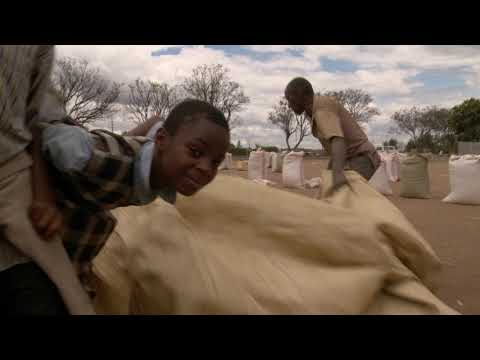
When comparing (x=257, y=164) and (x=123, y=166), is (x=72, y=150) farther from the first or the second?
(x=257, y=164)

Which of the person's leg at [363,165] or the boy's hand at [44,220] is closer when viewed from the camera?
the boy's hand at [44,220]

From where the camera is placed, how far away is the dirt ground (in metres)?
2.50

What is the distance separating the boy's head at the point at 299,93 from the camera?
2.98 metres

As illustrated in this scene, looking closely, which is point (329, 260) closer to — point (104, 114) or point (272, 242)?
point (272, 242)

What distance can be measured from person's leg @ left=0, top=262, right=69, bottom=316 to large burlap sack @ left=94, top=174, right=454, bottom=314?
0.47m

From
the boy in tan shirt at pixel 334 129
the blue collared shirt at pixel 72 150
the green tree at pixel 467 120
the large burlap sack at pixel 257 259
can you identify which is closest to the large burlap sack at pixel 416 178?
the boy in tan shirt at pixel 334 129

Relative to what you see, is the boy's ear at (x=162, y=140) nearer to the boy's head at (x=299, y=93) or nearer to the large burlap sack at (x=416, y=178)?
the boy's head at (x=299, y=93)

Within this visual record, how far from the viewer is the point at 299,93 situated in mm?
3004

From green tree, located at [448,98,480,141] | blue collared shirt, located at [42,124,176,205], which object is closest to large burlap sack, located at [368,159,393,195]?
blue collared shirt, located at [42,124,176,205]

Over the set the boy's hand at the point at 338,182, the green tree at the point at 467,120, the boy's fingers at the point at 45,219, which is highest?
the green tree at the point at 467,120

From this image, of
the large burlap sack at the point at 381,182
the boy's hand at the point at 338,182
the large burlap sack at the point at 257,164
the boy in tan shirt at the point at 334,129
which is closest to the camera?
the boy's hand at the point at 338,182

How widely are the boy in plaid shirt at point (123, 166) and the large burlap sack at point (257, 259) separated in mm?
287

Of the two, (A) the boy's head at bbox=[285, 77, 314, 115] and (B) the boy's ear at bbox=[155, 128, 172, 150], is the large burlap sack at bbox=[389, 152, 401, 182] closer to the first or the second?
(A) the boy's head at bbox=[285, 77, 314, 115]

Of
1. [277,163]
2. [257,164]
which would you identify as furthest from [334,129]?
[277,163]
